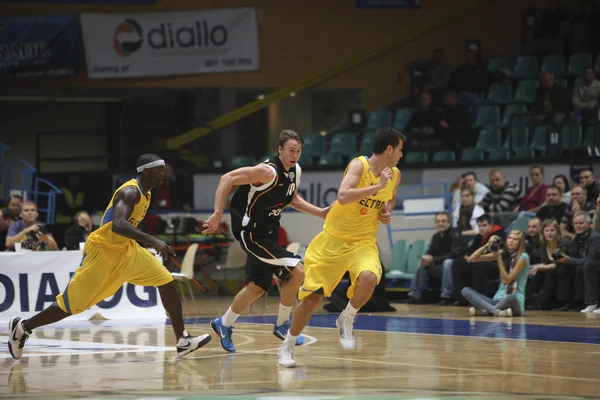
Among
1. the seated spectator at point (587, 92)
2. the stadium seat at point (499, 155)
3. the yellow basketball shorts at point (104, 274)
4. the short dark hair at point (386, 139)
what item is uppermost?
the seated spectator at point (587, 92)

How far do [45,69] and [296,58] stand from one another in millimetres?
5083

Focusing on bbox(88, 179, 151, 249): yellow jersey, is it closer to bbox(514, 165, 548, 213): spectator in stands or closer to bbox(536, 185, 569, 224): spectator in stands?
bbox(536, 185, 569, 224): spectator in stands

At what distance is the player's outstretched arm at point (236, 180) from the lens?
8594 mm

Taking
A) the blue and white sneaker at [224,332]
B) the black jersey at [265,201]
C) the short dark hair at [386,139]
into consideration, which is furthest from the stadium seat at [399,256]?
the short dark hair at [386,139]

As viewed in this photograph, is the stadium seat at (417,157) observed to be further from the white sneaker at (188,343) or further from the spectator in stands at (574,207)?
the white sneaker at (188,343)

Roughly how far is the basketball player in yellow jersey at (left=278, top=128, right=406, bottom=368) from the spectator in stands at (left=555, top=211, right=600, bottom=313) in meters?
5.99

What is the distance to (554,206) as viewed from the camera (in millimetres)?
15430

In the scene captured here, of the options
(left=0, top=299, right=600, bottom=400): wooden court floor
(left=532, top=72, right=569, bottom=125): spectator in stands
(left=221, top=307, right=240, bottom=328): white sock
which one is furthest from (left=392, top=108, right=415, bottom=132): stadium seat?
(left=221, top=307, right=240, bottom=328): white sock

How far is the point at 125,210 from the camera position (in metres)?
8.61

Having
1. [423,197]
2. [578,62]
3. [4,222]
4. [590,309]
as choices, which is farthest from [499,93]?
[4,222]

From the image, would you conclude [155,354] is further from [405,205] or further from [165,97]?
[165,97]

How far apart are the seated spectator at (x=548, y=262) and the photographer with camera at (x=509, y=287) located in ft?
2.23

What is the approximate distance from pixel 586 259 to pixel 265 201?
656 centimetres

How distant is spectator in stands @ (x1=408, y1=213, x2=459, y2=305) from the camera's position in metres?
16.1
